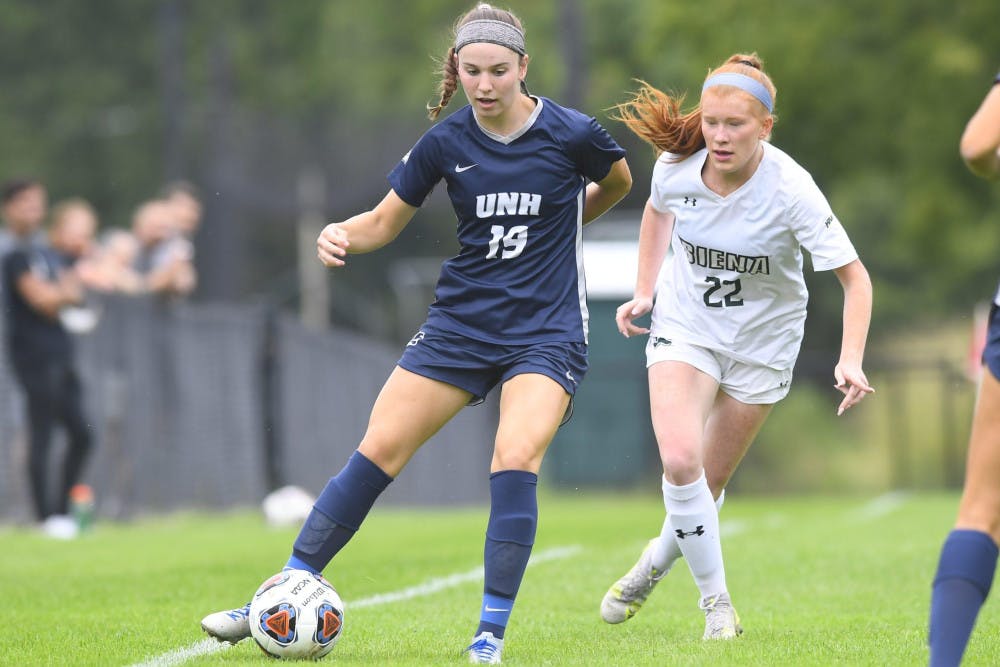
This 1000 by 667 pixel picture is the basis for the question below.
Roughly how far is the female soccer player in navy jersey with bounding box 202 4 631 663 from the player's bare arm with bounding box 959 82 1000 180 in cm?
191

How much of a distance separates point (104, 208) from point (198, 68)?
4.25 meters

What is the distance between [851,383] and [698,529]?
3.10 feet

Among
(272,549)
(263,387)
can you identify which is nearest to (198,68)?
(263,387)

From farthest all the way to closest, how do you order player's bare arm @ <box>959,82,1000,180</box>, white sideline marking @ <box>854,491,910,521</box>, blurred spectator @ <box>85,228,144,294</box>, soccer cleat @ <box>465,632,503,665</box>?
white sideline marking @ <box>854,491,910,521</box>
blurred spectator @ <box>85,228,144,294</box>
soccer cleat @ <box>465,632,503,665</box>
player's bare arm @ <box>959,82,1000,180</box>

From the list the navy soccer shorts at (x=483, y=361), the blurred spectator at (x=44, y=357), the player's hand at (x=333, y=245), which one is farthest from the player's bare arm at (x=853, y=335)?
the blurred spectator at (x=44, y=357)

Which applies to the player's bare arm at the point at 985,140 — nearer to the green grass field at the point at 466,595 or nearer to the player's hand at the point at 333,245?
the green grass field at the point at 466,595

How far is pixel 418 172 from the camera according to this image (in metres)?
6.15

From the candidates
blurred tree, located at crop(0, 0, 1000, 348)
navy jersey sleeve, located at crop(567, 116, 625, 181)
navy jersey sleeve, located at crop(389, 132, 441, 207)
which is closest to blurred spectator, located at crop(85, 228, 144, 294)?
blurred tree, located at crop(0, 0, 1000, 348)

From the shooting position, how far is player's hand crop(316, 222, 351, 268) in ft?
19.8

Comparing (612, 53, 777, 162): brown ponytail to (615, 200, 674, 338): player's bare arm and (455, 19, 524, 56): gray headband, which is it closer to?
(615, 200, 674, 338): player's bare arm

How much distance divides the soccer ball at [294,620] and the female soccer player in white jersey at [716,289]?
4.29ft

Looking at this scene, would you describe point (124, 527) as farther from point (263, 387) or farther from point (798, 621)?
point (798, 621)

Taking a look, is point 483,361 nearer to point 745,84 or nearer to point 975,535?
point 745,84

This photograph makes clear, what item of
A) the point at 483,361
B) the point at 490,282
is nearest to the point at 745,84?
the point at 490,282
